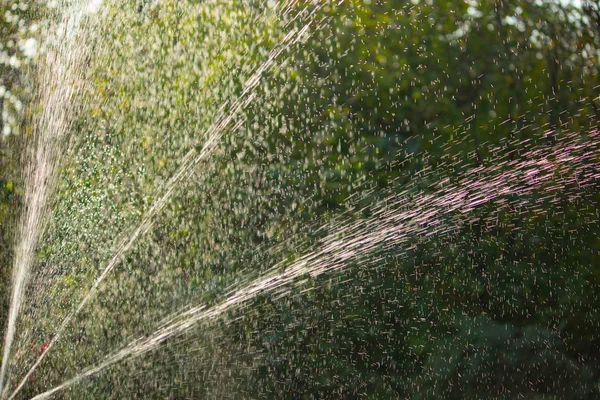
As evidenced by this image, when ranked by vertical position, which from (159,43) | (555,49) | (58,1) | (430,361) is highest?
(58,1)

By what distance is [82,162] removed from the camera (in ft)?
14.7

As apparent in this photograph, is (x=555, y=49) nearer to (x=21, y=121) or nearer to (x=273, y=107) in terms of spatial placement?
(x=273, y=107)

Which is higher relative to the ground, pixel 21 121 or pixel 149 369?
pixel 21 121

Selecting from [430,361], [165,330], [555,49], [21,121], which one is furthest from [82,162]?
[555,49]

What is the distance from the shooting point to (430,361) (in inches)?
122

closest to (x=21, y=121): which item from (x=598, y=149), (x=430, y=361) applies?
(x=430, y=361)

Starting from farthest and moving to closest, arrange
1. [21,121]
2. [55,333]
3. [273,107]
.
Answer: [21,121]
[55,333]
[273,107]

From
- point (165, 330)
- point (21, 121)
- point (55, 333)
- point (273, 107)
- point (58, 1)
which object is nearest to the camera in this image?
point (273, 107)

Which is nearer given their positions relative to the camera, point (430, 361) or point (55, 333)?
point (430, 361)

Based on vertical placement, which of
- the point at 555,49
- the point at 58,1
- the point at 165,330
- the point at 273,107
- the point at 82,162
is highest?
the point at 58,1

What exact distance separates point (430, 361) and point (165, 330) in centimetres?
144

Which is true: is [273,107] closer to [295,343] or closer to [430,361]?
[295,343]

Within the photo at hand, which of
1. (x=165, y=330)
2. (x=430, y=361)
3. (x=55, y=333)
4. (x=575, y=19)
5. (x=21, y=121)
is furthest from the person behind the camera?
(x=21, y=121)

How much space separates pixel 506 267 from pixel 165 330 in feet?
5.74
